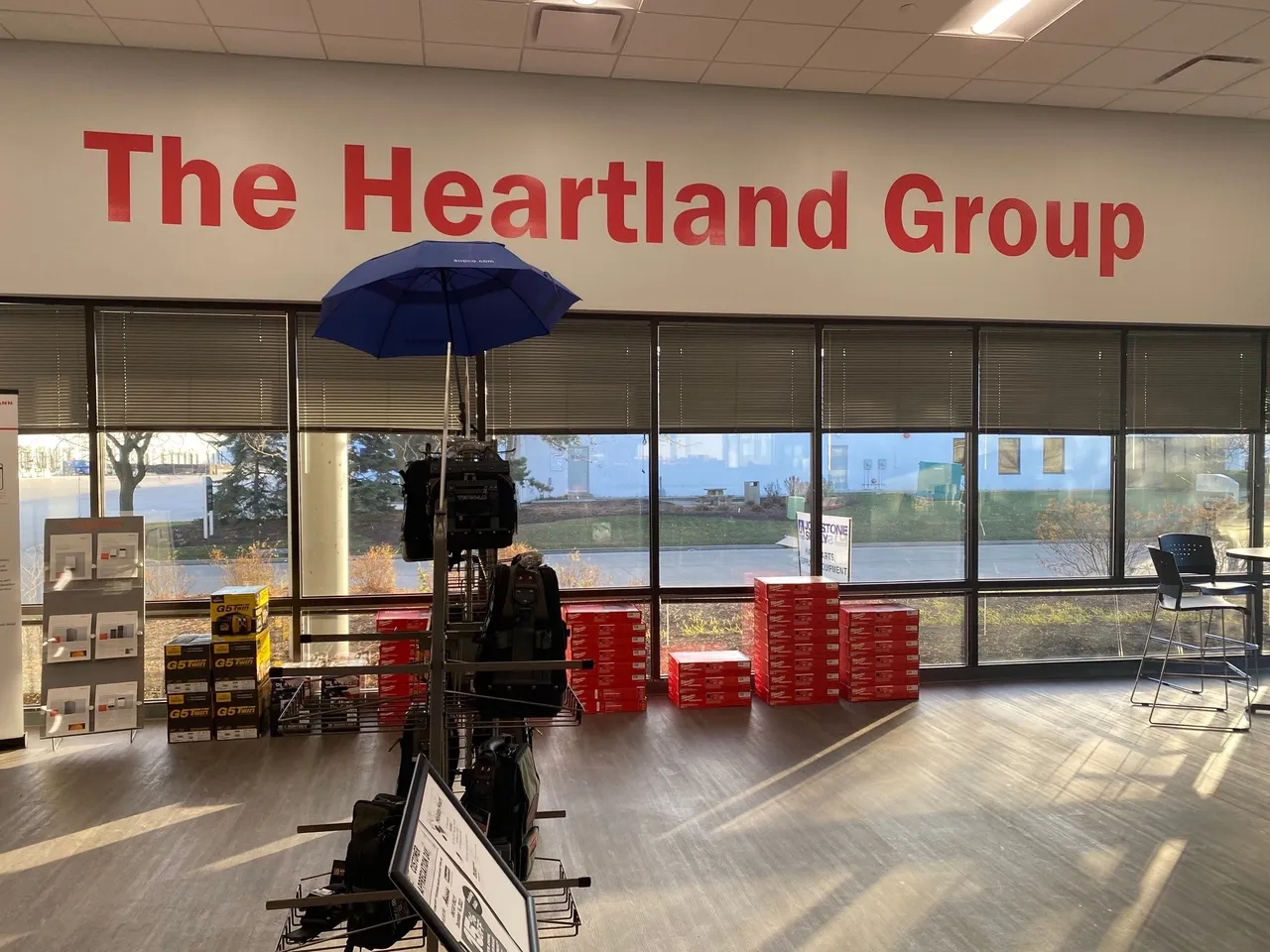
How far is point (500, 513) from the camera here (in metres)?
2.45

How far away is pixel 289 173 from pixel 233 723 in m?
3.37

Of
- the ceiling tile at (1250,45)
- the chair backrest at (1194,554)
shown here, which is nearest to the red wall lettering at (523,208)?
the ceiling tile at (1250,45)

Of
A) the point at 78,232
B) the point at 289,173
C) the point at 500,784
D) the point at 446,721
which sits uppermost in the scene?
the point at 289,173

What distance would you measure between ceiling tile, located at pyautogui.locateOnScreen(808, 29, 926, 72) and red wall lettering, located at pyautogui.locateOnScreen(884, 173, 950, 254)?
799 mm

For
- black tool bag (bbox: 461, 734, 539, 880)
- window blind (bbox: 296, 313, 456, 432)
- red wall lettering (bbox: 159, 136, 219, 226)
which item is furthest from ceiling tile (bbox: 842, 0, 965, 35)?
black tool bag (bbox: 461, 734, 539, 880)

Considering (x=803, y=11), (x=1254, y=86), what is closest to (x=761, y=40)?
(x=803, y=11)

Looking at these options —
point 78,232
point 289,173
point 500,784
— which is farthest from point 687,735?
point 78,232

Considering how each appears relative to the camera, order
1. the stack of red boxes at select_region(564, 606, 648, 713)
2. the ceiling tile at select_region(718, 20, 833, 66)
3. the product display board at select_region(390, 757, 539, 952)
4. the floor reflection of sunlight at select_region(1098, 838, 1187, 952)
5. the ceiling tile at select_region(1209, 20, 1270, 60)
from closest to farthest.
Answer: the product display board at select_region(390, 757, 539, 952), the floor reflection of sunlight at select_region(1098, 838, 1187, 952), the ceiling tile at select_region(718, 20, 833, 66), the ceiling tile at select_region(1209, 20, 1270, 60), the stack of red boxes at select_region(564, 606, 648, 713)

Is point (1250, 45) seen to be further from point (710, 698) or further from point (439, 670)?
point (439, 670)

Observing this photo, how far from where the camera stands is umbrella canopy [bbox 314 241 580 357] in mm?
2709

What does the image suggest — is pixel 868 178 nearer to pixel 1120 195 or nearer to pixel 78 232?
pixel 1120 195

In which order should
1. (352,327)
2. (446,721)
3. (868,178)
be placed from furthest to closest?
1. (868,178)
2. (352,327)
3. (446,721)

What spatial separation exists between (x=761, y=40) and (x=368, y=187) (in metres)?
2.57

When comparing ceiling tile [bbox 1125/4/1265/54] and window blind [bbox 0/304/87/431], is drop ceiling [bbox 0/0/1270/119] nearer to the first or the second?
ceiling tile [bbox 1125/4/1265/54]
